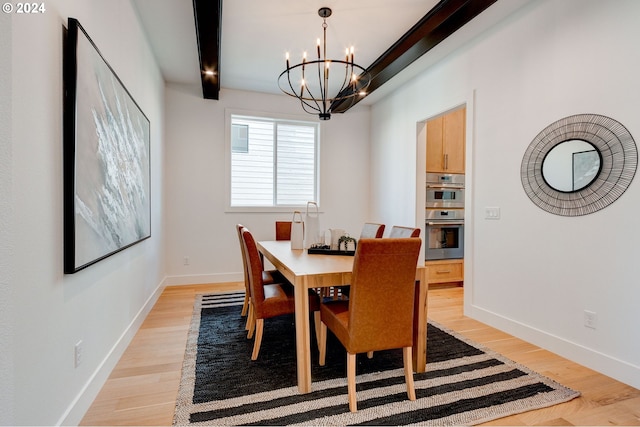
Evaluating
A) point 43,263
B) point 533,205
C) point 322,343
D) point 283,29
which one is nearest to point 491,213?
point 533,205

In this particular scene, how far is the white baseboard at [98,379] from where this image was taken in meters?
1.49

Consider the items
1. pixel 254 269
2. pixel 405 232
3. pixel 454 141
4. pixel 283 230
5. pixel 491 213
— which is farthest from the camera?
pixel 454 141

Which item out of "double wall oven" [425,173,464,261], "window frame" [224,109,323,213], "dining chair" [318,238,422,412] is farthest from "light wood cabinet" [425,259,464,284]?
"dining chair" [318,238,422,412]

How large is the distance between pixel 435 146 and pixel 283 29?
2396 millimetres

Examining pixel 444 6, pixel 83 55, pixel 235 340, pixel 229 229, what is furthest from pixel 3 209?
pixel 229 229

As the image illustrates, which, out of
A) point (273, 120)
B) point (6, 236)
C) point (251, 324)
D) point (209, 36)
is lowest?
point (251, 324)

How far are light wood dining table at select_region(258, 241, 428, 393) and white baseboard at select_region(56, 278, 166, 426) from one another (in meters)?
1.10

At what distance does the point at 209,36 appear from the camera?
2777 millimetres

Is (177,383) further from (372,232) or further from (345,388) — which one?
(372,232)

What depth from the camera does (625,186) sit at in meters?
1.97

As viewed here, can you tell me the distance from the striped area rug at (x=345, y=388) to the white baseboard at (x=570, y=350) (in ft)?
1.41

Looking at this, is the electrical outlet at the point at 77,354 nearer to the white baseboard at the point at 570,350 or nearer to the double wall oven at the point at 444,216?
the white baseboard at the point at 570,350

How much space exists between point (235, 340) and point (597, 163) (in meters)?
2.92

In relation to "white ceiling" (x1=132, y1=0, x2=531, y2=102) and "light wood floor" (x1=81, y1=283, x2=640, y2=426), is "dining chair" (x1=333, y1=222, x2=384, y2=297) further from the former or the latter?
"white ceiling" (x1=132, y1=0, x2=531, y2=102)
